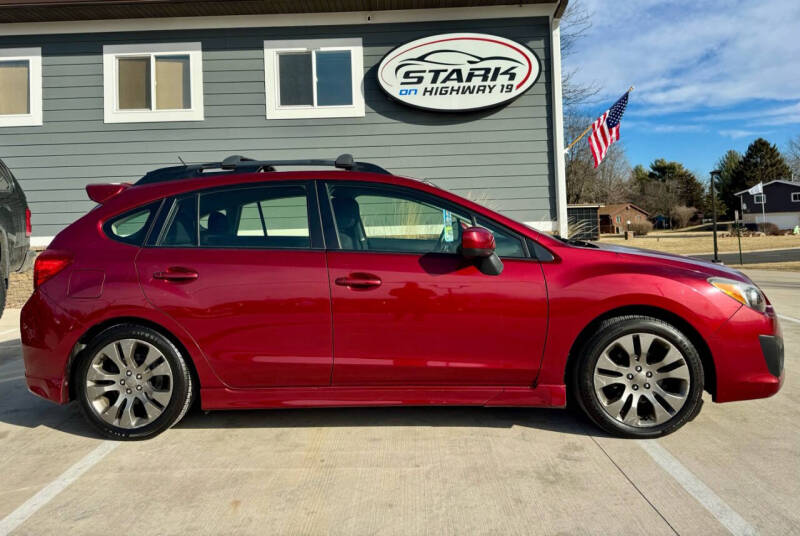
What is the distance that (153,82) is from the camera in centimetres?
988

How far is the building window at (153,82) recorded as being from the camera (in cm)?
989

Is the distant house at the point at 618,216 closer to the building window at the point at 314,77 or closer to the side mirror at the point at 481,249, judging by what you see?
the building window at the point at 314,77

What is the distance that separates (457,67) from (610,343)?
765cm

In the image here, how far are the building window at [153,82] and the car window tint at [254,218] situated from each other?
7297mm

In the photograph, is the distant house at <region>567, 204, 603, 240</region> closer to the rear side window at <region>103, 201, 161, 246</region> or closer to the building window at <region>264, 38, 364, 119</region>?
the building window at <region>264, 38, 364, 119</region>

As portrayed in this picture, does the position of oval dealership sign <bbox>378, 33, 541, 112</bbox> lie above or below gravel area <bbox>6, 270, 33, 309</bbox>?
above

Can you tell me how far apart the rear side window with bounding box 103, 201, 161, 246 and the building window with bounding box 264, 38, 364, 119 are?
6887 millimetres

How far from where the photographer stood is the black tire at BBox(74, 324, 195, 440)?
3.25 metres

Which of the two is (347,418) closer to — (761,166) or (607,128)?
(607,128)

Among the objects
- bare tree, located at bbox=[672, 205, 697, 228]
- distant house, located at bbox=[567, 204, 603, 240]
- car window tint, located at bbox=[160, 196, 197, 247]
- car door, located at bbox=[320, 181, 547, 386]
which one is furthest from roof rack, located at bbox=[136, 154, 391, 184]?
bare tree, located at bbox=[672, 205, 697, 228]

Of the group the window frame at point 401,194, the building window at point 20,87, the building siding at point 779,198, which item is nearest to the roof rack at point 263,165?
the window frame at point 401,194

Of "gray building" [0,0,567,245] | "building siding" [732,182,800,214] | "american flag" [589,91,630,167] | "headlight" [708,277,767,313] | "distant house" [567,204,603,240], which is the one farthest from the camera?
"building siding" [732,182,800,214]

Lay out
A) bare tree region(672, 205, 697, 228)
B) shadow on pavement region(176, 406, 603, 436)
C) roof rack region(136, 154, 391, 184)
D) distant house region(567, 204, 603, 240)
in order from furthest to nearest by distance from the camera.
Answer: bare tree region(672, 205, 697, 228) < distant house region(567, 204, 603, 240) < roof rack region(136, 154, 391, 184) < shadow on pavement region(176, 406, 603, 436)

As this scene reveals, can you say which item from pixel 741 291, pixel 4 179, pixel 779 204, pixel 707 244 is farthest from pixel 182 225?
pixel 779 204
